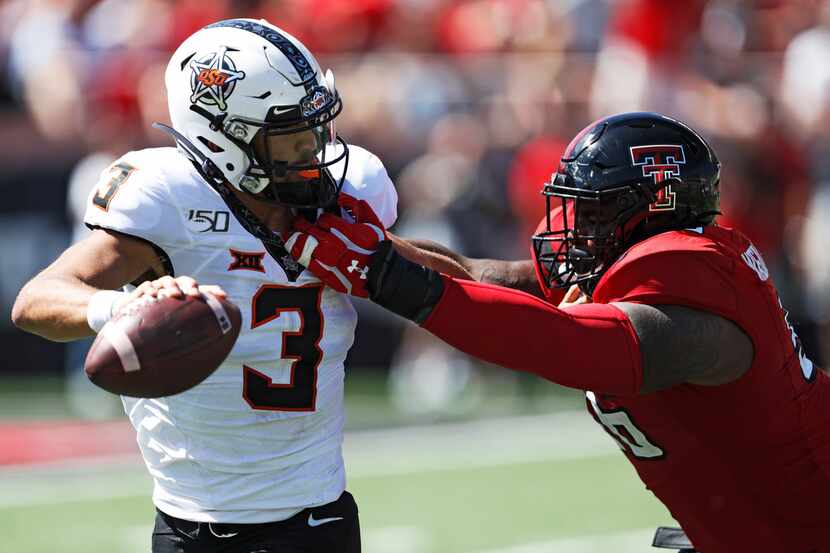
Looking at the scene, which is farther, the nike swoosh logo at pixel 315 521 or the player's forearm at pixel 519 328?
the nike swoosh logo at pixel 315 521

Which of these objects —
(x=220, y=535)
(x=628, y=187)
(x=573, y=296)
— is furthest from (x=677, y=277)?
(x=220, y=535)

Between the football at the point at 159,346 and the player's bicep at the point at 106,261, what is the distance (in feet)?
0.98

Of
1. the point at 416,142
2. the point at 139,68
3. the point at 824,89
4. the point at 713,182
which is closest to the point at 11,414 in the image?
the point at 139,68

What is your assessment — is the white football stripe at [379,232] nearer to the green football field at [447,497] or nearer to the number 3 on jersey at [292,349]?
the number 3 on jersey at [292,349]

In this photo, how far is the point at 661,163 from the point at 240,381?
1107 millimetres

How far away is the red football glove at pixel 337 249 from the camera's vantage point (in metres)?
2.95

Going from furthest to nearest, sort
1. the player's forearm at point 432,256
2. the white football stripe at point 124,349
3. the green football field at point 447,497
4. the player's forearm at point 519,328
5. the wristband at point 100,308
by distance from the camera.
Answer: the green football field at point 447,497 < the player's forearm at point 432,256 < the player's forearm at point 519,328 < the wristband at point 100,308 < the white football stripe at point 124,349

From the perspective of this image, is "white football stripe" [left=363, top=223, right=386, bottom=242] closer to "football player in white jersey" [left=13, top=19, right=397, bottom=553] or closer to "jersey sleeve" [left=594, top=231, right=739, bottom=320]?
"football player in white jersey" [left=13, top=19, right=397, bottom=553]

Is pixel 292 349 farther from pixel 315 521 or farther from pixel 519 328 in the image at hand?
pixel 519 328

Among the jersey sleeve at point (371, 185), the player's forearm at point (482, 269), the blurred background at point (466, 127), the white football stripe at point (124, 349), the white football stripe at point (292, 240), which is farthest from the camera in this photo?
the blurred background at point (466, 127)

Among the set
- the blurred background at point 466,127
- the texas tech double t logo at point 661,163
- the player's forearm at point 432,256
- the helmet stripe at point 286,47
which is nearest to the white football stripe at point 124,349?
the helmet stripe at point 286,47

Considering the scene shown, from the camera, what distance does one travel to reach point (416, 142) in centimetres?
903

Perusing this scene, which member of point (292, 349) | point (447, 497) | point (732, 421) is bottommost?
point (447, 497)

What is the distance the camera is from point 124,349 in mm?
2572
